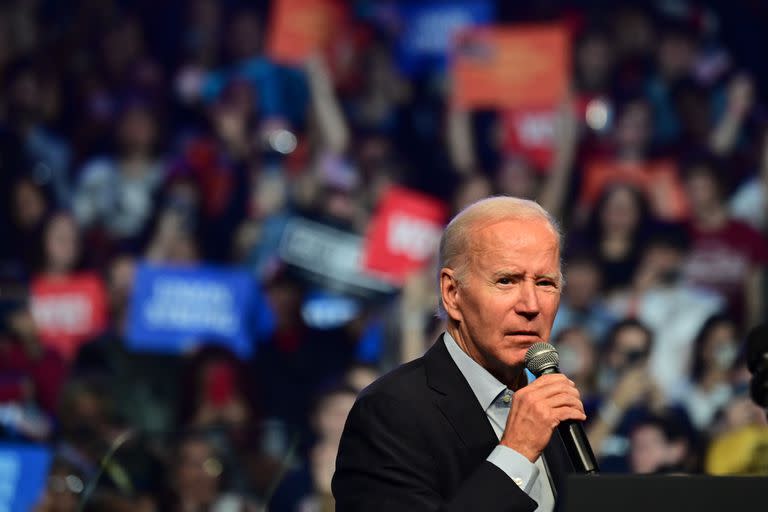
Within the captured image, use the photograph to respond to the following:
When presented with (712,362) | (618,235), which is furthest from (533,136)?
(712,362)

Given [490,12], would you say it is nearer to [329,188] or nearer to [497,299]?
[329,188]

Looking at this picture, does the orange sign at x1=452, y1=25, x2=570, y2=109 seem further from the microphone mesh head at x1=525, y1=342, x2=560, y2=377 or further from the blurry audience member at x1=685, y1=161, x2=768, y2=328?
the microphone mesh head at x1=525, y1=342, x2=560, y2=377

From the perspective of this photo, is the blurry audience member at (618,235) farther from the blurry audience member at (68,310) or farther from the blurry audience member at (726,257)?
the blurry audience member at (68,310)

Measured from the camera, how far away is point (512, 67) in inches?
262

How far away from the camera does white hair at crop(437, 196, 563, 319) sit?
207cm

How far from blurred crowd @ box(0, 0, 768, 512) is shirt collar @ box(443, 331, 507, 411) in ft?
5.59

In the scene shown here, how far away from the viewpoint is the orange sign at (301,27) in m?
7.05

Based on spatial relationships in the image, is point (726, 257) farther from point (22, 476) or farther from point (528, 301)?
point (528, 301)

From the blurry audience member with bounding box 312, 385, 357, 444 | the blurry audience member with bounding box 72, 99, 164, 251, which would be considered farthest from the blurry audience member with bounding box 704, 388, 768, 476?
the blurry audience member with bounding box 72, 99, 164, 251

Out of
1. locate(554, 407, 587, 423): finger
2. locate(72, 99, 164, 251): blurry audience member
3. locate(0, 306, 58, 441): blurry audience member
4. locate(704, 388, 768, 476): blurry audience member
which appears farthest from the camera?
locate(72, 99, 164, 251): blurry audience member

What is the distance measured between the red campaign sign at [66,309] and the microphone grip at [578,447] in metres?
4.88

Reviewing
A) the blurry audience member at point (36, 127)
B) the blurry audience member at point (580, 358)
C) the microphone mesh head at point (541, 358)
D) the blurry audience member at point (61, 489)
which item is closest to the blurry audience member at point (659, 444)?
the blurry audience member at point (580, 358)

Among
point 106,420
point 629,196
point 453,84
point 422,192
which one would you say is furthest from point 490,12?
point 106,420

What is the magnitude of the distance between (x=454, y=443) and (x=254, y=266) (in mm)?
4686
